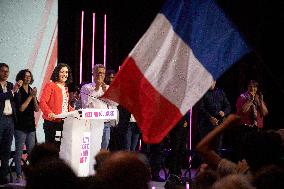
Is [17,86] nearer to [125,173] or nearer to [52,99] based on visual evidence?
[52,99]

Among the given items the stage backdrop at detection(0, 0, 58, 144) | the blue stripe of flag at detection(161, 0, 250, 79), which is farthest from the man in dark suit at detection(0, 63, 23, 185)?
the blue stripe of flag at detection(161, 0, 250, 79)

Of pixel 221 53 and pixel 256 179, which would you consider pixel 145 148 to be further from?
pixel 256 179

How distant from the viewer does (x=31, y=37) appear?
32.7 feet

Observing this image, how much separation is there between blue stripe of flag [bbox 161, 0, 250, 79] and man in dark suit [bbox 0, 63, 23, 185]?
3.88 metres

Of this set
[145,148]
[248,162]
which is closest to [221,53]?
[248,162]

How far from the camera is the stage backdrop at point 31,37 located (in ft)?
32.0

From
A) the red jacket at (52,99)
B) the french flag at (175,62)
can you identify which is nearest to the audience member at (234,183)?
the french flag at (175,62)

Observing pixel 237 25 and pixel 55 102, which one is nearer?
pixel 55 102

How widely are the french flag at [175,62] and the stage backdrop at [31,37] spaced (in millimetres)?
5623

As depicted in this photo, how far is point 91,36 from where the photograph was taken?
11.2 metres

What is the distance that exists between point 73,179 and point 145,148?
7388 millimetres

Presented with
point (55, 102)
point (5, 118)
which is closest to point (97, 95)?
point (55, 102)

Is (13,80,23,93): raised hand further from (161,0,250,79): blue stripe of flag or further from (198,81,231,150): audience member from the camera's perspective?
(161,0,250,79): blue stripe of flag

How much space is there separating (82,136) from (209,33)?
3613 mm
